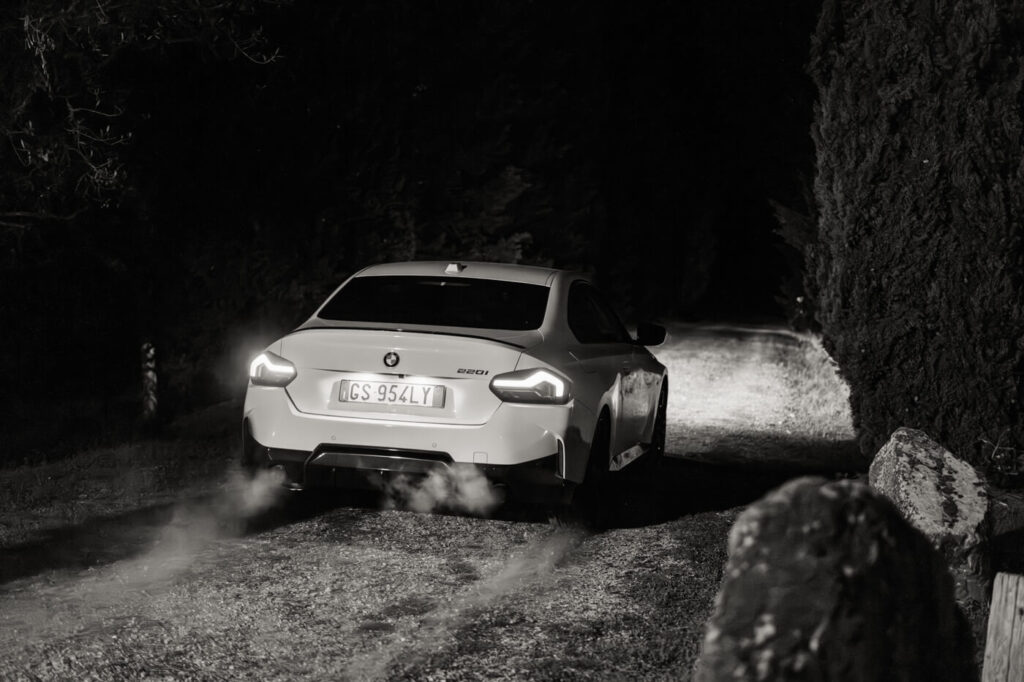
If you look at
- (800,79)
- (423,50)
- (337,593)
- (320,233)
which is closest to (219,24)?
(320,233)

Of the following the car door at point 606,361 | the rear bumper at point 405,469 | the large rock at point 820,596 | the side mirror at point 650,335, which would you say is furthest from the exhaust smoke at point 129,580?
the large rock at point 820,596

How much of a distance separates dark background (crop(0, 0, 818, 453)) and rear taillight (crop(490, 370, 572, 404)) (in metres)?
4.71

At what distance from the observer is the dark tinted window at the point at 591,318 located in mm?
8750

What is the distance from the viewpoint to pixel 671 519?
8.47 m

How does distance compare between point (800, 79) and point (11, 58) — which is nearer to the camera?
point (11, 58)

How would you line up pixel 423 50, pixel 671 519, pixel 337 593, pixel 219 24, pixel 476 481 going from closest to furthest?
pixel 337 593
pixel 476 481
pixel 671 519
pixel 219 24
pixel 423 50

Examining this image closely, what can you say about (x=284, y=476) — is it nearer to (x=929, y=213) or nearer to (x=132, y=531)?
(x=132, y=531)

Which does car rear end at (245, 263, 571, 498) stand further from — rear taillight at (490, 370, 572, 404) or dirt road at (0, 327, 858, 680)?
dirt road at (0, 327, 858, 680)

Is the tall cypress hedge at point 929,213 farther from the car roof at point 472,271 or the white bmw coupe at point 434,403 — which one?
the white bmw coupe at point 434,403

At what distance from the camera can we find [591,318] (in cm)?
970

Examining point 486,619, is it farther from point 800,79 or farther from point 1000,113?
point 800,79

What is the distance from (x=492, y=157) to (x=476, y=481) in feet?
29.6

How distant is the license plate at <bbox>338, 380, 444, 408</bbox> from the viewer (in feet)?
24.6

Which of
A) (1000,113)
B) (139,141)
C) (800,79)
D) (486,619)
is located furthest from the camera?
(800,79)
